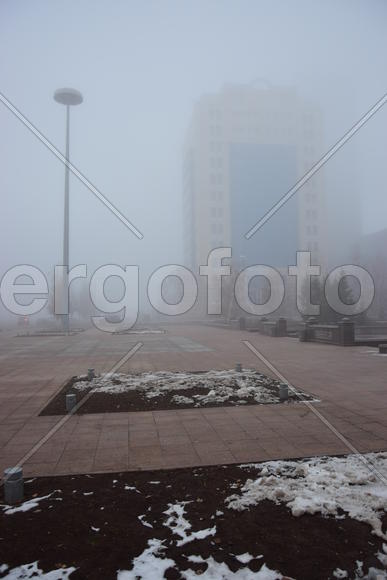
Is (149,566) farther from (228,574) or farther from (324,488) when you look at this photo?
(324,488)

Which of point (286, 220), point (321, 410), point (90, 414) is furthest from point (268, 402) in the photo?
point (286, 220)

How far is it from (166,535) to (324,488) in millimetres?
1711

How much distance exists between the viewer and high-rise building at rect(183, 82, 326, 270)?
10144 centimetres

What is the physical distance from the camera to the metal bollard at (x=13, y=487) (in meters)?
4.04

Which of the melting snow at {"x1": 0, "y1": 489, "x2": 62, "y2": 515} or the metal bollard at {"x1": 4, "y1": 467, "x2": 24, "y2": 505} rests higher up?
the metal bollard at {"x1": 4, "y1": 467, "x2": 24, "y2": 505}

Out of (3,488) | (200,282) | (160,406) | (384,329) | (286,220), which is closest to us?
(3,488)

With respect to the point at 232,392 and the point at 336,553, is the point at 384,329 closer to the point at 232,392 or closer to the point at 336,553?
the point at 232,392

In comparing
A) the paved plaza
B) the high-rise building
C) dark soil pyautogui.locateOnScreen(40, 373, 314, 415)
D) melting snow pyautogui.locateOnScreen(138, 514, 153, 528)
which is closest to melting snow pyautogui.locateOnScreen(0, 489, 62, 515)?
the paved plaza

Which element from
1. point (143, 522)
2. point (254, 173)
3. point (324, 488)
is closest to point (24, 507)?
→ point (143, 522)

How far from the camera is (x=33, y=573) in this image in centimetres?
295

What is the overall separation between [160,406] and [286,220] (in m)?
99.3

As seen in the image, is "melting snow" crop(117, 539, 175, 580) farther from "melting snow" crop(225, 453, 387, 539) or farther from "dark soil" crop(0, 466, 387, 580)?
"melting snow" crop(225, 453, 387, 539)

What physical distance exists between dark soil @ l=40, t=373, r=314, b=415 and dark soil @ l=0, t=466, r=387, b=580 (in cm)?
351

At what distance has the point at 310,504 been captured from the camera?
150 inches
